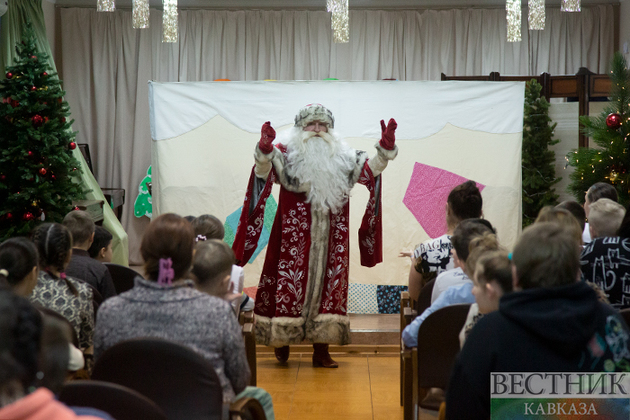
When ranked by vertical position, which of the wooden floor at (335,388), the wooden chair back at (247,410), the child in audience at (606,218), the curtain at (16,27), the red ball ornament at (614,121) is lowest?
the wooden floor at (335,388)

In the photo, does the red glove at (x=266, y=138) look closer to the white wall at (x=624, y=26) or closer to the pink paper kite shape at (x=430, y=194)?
the pink paper kite shape at (x=430, y=194)

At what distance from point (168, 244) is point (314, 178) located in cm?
211

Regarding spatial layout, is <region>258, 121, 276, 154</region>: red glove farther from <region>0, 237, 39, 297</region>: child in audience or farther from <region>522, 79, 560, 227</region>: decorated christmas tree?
<region>522, 79, 560, 227</region>: decorated christmas tree

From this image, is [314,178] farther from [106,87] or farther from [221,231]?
[106,87]

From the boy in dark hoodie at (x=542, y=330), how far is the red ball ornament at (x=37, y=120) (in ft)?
14.7

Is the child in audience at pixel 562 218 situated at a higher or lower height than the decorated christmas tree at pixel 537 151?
lower

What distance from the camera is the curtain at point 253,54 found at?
26.5 ft

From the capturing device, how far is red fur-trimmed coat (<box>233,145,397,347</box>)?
4.05m

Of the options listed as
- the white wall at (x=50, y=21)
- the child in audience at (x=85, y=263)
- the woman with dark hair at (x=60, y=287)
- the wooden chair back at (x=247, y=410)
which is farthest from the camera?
the white wall at (x=50, y=21)

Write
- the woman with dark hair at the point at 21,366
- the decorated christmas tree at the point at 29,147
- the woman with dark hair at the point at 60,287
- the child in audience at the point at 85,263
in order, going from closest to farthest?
the woman with dark hair at the point at 21,366, the woman with dark hair at the point at 60,287, the child in audience at the point at 85,263, the decorated christmas tree at the point at 29,147

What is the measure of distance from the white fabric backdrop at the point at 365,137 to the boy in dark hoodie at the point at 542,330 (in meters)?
3.77

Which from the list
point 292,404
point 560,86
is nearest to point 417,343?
point 292,404

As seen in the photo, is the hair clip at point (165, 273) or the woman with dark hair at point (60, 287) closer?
the hair clip at point (165, 273)

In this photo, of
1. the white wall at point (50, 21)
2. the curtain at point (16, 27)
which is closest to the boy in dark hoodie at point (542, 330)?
the curtain at point (16, 27)
